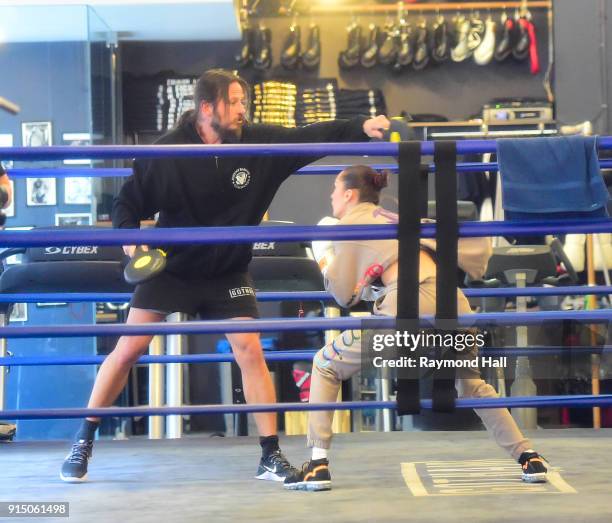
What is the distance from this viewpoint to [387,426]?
5.64 meters

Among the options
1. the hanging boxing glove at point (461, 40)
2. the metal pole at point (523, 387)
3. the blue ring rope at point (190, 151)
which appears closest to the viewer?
the blue ring rope at point (190, 151)

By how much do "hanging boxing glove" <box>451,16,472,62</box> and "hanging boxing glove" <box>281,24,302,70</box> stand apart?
1380mm

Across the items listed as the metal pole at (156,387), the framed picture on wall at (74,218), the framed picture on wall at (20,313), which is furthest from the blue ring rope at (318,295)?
the framed picture on wall at (74,218)

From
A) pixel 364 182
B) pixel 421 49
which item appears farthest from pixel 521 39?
pixel 364 182

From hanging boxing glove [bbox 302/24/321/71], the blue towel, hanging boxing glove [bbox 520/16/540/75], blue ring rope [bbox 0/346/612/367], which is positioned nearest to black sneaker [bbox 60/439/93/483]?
blue ring rope [bbox 0/346/612/367]

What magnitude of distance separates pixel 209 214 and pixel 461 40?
589cm

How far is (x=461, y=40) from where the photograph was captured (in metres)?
8.74

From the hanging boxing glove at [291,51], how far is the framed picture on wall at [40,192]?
109 inches

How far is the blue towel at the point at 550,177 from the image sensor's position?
9.34ft

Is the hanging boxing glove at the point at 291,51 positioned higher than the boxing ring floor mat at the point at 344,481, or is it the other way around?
the hanging boxing glove at the point at 291,51

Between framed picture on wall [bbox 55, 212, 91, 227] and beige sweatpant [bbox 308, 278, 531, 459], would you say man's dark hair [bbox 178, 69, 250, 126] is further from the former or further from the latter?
framed picture on wall [bbox 55, 212, 91, 227]

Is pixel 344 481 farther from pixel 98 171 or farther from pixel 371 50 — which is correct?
pixel 371 50

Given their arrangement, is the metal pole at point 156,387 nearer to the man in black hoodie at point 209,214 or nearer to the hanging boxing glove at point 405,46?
the man in black hoodie at point 209,214

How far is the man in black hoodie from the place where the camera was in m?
3.36
